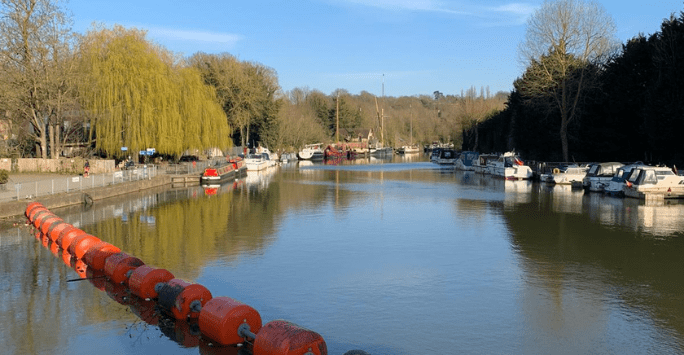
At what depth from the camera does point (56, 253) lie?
19406 millimetres

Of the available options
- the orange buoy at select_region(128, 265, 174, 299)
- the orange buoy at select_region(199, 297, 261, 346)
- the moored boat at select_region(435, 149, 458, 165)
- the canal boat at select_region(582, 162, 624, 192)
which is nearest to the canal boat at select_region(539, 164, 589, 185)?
the canal boat at select_region(582, 162, 624, 192)

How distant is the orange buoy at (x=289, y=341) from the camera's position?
9.22 m

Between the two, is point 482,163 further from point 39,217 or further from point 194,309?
point 194,309

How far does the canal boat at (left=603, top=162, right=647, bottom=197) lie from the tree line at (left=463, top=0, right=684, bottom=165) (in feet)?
22.7

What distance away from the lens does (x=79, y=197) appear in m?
33.0

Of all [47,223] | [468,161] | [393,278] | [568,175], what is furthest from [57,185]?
[468,161]

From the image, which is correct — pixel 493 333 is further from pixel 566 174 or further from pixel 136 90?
pixel 136 90

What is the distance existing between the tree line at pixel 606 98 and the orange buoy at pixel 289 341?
4016 centimetres

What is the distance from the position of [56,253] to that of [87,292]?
5.78m

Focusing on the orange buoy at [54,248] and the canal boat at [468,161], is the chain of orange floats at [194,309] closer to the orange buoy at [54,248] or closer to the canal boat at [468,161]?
the orange buoy at [54,248]

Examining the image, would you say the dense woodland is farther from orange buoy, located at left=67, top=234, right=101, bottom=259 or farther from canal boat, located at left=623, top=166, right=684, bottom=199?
orange buoy, located at left=67, top=234, right=101, bottom=259

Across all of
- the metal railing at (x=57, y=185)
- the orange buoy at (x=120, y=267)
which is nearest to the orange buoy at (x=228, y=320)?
the orange buoy at (x=120, y=267)

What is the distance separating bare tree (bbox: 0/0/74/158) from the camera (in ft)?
147

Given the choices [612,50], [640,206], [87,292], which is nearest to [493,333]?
[87,292]
